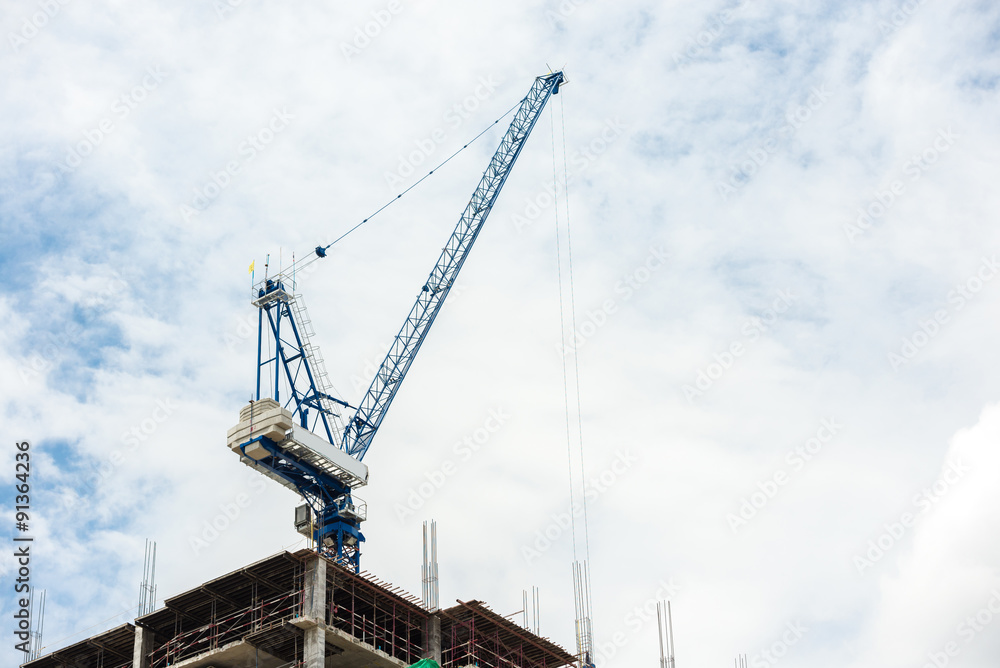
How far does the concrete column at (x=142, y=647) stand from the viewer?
70.7 m

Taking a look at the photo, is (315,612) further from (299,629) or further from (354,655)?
(354,655)

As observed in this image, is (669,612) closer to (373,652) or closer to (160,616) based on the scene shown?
(373,652)

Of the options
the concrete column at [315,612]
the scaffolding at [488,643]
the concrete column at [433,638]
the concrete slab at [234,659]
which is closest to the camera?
the concrete column at [315,612]

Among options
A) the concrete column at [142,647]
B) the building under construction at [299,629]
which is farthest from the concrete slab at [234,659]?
the concrete column at [142,647]

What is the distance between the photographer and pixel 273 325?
9719 cm

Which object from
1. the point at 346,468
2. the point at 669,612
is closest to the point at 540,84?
the point at 346,468

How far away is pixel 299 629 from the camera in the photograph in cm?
6625

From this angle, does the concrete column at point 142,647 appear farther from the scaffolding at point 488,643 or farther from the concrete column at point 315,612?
the scaffolding at point 488,643

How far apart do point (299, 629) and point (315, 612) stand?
3.74ft

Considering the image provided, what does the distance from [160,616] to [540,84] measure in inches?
2230

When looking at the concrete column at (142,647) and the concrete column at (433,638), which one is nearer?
the concrete column at (142,647)

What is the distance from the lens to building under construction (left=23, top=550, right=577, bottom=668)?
6706 centimetres

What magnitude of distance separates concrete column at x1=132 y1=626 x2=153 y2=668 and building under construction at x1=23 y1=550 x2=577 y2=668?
53 mm

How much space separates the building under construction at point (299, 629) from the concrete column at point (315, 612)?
0.05 m
